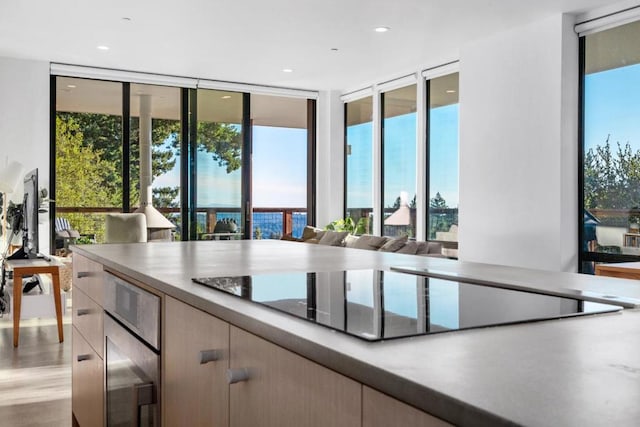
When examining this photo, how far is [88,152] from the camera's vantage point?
805 centimetres

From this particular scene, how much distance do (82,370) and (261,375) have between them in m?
1.67

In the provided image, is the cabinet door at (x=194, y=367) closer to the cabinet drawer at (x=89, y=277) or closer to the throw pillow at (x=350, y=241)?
the cabinet drawer at (x=89, y=277)

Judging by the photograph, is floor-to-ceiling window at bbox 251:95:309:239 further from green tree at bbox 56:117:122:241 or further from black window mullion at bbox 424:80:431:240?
black window mullion at bbox 424:80:431:240

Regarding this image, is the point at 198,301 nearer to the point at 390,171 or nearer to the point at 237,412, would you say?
the point at 237,412

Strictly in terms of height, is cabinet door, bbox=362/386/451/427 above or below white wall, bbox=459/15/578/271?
below

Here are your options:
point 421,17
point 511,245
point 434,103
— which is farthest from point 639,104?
point 434,103

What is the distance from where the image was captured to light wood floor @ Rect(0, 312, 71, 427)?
9.46 feet

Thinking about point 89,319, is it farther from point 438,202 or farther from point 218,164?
point 218,164

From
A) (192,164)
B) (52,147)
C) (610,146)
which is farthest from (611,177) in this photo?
(52,147)

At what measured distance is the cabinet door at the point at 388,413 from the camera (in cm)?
60

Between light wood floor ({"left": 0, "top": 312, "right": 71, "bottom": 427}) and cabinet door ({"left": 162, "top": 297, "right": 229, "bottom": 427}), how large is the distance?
179 cm

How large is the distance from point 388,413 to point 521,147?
18.7ft

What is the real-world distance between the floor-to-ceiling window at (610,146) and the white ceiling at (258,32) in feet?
1.40

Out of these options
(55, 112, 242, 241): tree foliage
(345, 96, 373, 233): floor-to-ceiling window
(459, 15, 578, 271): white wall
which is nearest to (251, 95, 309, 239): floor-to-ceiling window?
(345, 96, 373, 233): floor-to-ceiling window
